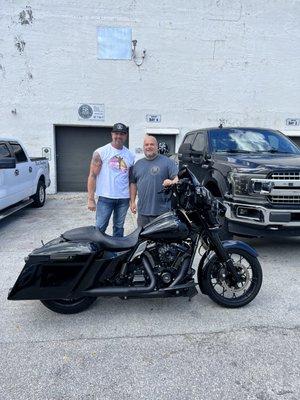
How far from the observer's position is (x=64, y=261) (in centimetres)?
328

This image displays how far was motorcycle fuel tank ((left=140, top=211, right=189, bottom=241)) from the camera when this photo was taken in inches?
131

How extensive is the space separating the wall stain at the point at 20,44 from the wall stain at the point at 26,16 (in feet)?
1.65

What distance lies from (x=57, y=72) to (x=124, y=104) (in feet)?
8.01

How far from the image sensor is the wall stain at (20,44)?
11.3 m

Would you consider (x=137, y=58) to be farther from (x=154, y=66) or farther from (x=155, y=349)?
(x=155, y=349)

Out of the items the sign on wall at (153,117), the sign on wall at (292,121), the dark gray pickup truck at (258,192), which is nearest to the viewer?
the dark gray pickup truck at (258,192)

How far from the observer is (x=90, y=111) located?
11.8 metres

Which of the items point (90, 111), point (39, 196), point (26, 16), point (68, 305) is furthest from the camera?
point (90, 111)

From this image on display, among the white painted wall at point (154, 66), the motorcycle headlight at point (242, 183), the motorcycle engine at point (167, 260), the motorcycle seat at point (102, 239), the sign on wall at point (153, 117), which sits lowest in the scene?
the motorcycle engine at point (167, 260)

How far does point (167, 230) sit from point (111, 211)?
160 centimetres

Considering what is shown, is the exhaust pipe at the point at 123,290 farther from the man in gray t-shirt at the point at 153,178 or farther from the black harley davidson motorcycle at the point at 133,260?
the man in gray t-shirt at the point at 153,178

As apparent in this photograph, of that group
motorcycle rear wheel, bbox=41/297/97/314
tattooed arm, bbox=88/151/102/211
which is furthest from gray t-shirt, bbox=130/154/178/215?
motorcycle rear wheel, bbox=41/297/97/314

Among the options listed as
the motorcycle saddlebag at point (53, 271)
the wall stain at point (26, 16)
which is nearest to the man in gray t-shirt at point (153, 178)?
the motorcycle saddlebag at point (53, 271)

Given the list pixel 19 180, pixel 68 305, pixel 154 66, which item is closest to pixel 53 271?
pixel 68 305
